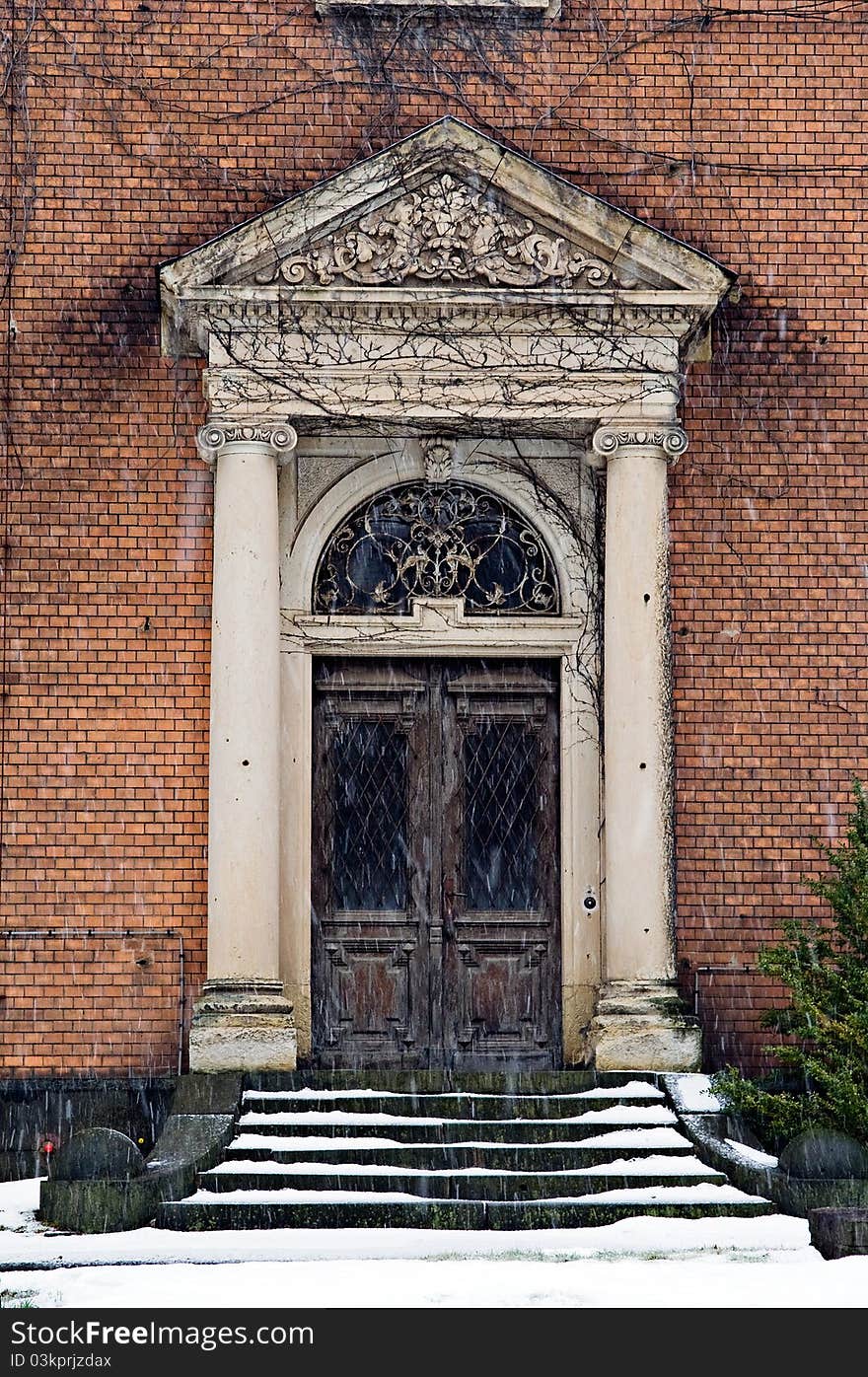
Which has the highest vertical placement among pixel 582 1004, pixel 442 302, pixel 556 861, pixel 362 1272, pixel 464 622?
pixel 442 302

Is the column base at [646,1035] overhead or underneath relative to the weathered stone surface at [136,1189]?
overhead

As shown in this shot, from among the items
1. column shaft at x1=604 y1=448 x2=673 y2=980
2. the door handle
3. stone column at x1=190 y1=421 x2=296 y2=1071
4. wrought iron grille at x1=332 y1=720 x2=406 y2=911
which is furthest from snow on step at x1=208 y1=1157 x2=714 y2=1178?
wrought iron grille at x1=332 y1=720 x2=406 y2=911

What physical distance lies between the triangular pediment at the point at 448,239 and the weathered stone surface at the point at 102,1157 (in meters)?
5.05

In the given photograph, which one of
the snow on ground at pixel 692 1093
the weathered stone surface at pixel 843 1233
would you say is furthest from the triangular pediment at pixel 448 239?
the weathered stone surface at pixel 843 1233

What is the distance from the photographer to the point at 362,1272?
332 inches

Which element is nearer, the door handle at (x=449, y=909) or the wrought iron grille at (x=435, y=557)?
the door handle at (x=449, y=909)

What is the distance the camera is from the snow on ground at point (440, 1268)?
7.95 meters

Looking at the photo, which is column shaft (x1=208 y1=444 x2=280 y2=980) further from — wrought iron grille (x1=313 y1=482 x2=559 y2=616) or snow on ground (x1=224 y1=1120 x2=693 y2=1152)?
snow on ground (x1=224 y1=1120 x2=693 y2=1152)

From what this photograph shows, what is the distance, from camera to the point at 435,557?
12.7 meters

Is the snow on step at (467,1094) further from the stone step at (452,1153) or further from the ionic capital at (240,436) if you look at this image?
the ionic capital at (240,436)

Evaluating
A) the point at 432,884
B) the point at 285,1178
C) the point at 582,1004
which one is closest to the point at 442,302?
the point at 432,884

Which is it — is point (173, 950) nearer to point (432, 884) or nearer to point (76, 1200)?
point (432, 884)

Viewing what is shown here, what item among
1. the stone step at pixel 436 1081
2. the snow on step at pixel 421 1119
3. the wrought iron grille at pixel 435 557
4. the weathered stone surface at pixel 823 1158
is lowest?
the weathered stone surface at pixel 823 1158

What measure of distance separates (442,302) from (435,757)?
2824mm
